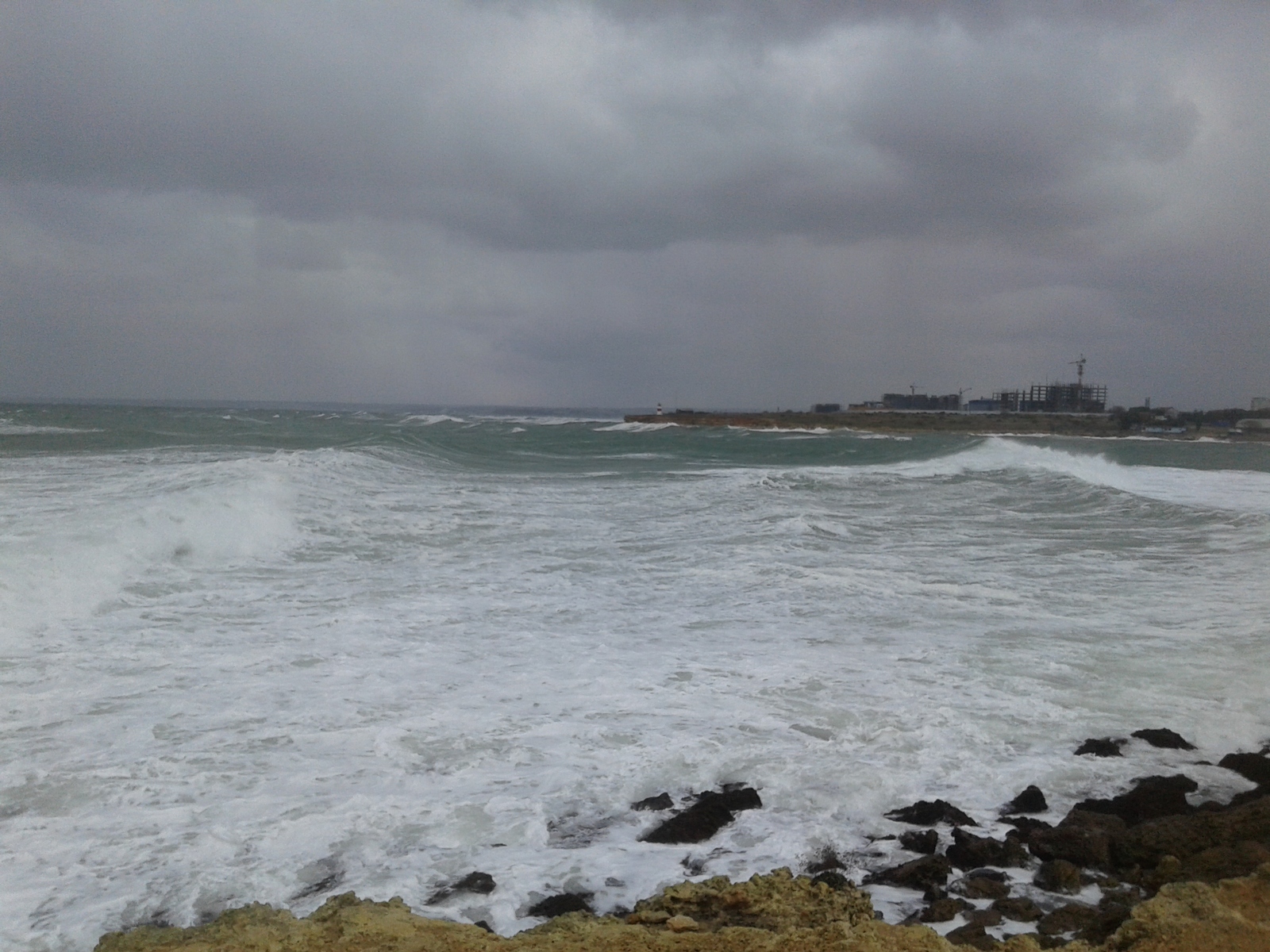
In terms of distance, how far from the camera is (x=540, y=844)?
4.21m

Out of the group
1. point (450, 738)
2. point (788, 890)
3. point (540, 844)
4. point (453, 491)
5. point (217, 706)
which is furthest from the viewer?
point (453, 491)

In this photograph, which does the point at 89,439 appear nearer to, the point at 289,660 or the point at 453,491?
the point at 453,491

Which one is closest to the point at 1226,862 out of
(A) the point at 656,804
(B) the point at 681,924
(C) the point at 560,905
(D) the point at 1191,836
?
(D) the point at 1191,836

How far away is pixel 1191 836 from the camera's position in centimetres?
396

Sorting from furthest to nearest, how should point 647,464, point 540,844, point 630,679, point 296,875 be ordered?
point 647,464 → point 630,679 → point 540,844 → point 296,875

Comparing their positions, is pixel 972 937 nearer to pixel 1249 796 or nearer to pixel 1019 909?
pixel 1019 909

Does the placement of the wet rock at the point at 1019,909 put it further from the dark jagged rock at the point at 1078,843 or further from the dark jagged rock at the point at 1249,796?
the dark jagged rock at the point at 1249,796

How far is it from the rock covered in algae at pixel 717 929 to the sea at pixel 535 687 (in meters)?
0.33

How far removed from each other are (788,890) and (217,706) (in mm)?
4151

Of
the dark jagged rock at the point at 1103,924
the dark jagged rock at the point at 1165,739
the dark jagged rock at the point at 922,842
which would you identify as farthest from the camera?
the dark jagged rock at the point at 1165,739

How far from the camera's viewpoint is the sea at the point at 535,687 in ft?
13.4

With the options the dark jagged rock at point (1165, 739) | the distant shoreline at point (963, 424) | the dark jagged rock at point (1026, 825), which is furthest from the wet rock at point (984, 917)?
the distant shoreline at point (963, 424)

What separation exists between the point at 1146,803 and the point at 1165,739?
1.16m

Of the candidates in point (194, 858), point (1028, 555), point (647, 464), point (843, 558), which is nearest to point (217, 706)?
point (194, 858)
